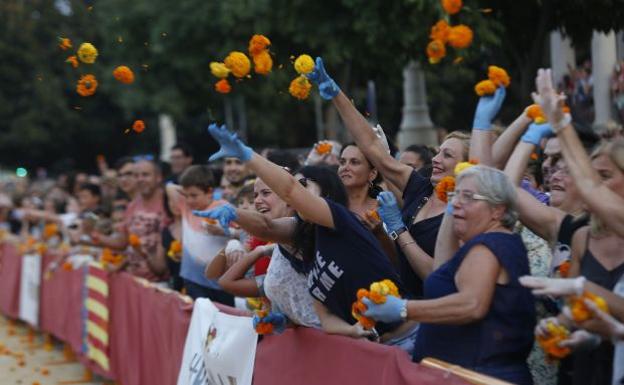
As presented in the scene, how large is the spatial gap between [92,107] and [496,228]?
141 ft

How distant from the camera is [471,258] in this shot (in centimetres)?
450

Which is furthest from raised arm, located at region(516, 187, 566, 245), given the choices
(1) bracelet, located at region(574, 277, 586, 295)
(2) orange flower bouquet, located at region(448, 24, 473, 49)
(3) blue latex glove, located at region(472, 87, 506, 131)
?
(2) orange flower bouquet, located at region(448, 24, 473, 49)

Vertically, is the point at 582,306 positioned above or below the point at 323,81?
below

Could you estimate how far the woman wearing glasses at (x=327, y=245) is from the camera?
5.29 metres

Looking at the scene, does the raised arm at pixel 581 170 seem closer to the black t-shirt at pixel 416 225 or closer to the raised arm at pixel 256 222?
the black t-shirt at pixel 416 225

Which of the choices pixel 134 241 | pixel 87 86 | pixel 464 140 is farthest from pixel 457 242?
pixel 134 241

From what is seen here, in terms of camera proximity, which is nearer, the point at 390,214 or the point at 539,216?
the point at 539,216

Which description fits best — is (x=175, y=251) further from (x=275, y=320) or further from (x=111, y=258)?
(x=275, y=320)

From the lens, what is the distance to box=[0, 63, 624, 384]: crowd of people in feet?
14.4

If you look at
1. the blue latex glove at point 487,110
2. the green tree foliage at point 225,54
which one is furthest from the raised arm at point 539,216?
the green tree foliage at point 225,54

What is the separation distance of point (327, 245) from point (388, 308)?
0.98 metres

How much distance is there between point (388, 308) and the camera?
15.0 ft

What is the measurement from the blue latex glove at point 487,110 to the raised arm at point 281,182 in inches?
34.5

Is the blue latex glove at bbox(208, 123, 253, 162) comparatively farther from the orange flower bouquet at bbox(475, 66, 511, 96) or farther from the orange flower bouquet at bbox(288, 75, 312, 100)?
the orange flower bouquet at bbox(475, 66, 511, 96)
